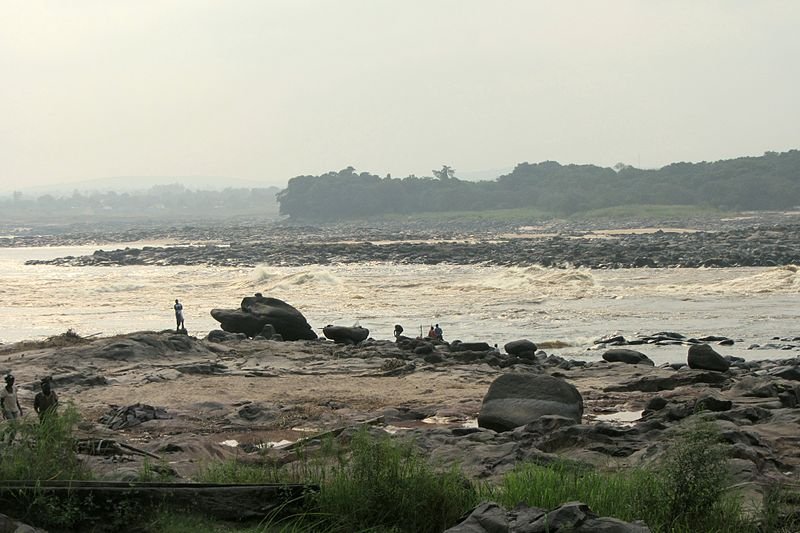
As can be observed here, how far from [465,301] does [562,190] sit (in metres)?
102

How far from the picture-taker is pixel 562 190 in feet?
450

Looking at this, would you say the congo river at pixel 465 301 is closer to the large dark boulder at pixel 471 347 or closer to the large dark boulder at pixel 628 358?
the large dark boulder at pixel 628 358

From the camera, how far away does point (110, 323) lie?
33938 millimetres

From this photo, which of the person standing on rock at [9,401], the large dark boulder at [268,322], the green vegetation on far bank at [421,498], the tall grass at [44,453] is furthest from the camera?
the large dark boulder at [268,322]

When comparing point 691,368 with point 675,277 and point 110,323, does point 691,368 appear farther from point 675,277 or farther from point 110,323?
point 675,277

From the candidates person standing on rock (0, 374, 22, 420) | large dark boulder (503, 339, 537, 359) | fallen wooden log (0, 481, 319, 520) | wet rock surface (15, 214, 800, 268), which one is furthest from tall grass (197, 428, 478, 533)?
wet rock surface (15, 214, 800, 268)

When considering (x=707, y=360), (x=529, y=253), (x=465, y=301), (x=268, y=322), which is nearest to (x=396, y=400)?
(x=707, y=360)

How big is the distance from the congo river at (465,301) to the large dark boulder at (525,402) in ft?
30.8

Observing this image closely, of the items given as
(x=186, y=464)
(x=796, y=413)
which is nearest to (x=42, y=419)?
(x=186, y=464)

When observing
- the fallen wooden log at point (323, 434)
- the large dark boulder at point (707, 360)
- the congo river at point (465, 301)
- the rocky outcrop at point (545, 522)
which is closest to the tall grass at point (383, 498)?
the rocky outcrop at point (545, 522)

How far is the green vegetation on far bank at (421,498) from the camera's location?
8.18 meters

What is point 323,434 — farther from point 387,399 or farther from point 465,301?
point 465,301

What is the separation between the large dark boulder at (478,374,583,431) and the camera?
14.0m

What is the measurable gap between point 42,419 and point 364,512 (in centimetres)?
359
